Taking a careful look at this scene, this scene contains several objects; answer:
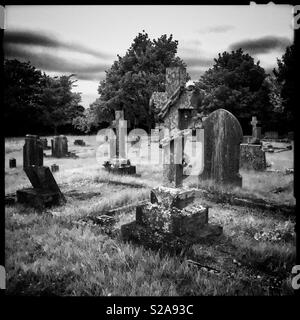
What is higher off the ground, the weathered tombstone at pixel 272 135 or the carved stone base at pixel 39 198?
the weathered tombstone at pixel 272 135

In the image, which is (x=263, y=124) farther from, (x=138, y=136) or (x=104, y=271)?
(x=104, y=271)

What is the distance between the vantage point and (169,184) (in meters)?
3.96

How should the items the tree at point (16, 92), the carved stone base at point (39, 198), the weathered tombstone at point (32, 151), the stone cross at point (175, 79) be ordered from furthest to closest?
1. the weathered tombstone at point (32, 151)
2. the carved stone base at point (39, 198)
3. the tree at point (16, 92)
4. the stone cross at point (175, 79)

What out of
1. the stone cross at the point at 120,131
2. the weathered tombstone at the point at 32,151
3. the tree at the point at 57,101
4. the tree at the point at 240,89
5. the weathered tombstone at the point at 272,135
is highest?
the tree at the point at 240,89

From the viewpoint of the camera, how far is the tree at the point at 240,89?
95.7 ft

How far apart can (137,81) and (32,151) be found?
15522 millimetres

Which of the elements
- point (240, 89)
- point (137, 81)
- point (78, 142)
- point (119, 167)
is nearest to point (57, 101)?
point (78, 142)

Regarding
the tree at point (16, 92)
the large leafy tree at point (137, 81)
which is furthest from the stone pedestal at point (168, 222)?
the large leafy tree at point (137, 81)

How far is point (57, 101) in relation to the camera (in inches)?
816

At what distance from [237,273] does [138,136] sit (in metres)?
19.4

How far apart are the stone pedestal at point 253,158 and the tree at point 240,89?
1782 centimetres

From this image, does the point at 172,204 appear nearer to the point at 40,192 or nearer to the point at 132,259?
the point at 132,259

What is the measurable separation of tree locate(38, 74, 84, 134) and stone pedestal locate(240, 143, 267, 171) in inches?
534

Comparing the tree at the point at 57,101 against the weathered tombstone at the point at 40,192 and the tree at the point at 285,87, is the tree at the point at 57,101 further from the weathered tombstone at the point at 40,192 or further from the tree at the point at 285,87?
the tree at the point at 285,87
